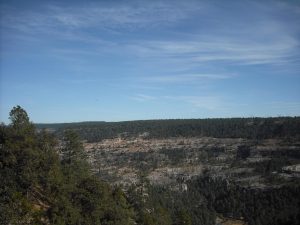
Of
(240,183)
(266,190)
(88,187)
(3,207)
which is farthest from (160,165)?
(3,207)

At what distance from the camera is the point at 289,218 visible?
9919cm

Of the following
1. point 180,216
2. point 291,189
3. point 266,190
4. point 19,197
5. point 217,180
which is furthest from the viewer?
point 217,180

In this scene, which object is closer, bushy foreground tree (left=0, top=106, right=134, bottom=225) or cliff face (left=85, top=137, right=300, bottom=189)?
bushy foreground tree (left=0, top=106, right=134, bottom=225)

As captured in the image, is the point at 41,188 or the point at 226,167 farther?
the point at 226,167

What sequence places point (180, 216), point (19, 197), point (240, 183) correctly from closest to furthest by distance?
1. point (19, 197)
2. point (180, 216)
3. point (240, 183)

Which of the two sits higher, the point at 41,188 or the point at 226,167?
the point at 41,188

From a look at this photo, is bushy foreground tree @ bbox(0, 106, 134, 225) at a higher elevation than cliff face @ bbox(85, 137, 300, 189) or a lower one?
higher

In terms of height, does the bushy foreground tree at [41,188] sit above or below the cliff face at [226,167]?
above

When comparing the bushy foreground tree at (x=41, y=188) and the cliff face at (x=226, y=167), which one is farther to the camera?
the cliff face at (x=226, y=167)

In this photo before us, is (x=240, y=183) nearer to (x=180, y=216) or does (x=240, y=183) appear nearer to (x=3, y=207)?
(x=180, y=216)

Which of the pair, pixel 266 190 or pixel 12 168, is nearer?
pixel 12 168

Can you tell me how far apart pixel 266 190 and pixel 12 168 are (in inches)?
4004

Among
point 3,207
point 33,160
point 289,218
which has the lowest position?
point 289,218

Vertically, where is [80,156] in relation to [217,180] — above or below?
above
